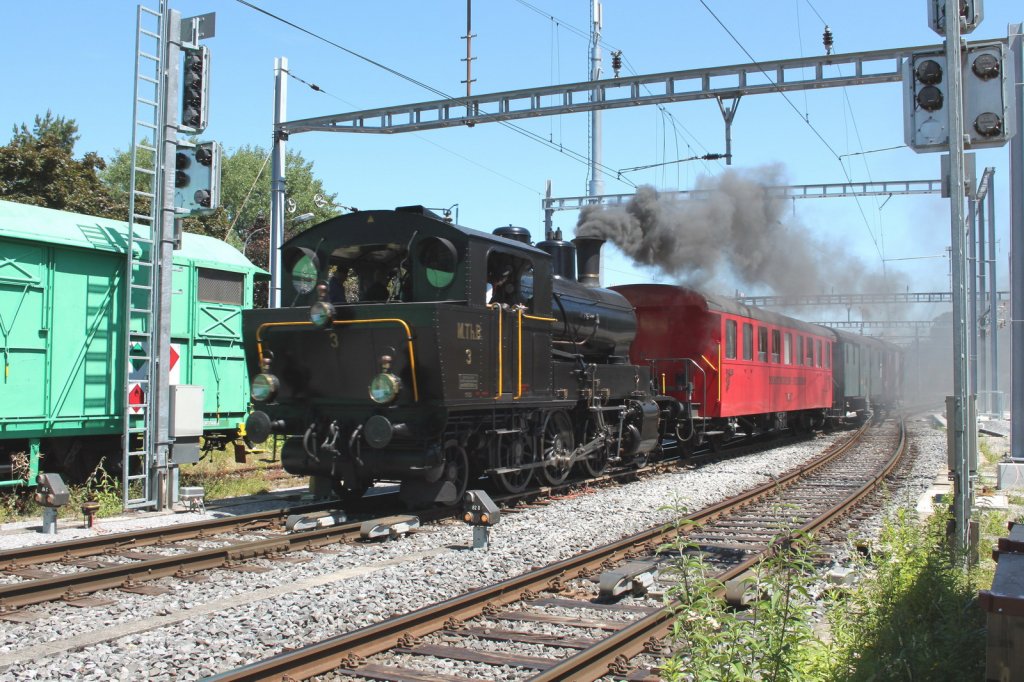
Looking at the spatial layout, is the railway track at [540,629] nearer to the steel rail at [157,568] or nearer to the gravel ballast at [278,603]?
the gravel ballast at [278,603]

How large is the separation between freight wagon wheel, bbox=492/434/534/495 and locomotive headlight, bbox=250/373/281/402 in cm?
264

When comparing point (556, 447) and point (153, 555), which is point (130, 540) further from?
point (556, 447)

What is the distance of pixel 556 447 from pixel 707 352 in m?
5.36

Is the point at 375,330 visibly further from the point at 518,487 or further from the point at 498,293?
the point at 518,487

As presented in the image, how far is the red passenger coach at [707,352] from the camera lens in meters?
16.0

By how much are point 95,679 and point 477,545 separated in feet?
12.9

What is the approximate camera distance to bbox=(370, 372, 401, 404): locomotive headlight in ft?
28.6

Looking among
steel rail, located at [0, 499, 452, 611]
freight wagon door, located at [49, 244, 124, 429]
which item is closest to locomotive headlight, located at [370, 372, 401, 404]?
steel rail, located at [0, 499, 452, 611]

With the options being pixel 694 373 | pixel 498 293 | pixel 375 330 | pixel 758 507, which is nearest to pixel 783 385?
pixel 694 373

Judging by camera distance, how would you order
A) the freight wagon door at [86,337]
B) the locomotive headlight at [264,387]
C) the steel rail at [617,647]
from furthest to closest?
the freight wagon door at [86,337], the locomotive headlight at [264,387], the steel rail at [617,647]

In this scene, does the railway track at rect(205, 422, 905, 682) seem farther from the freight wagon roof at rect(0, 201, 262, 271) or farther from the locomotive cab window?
the freight wagon roof at rect(0, 201, 262, 271)

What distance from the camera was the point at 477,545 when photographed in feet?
26.6

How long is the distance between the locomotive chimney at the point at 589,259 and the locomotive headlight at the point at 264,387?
19.4 feet

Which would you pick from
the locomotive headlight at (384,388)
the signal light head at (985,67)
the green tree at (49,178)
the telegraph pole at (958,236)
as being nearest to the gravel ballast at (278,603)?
the locomotive headlight at (384,388)
